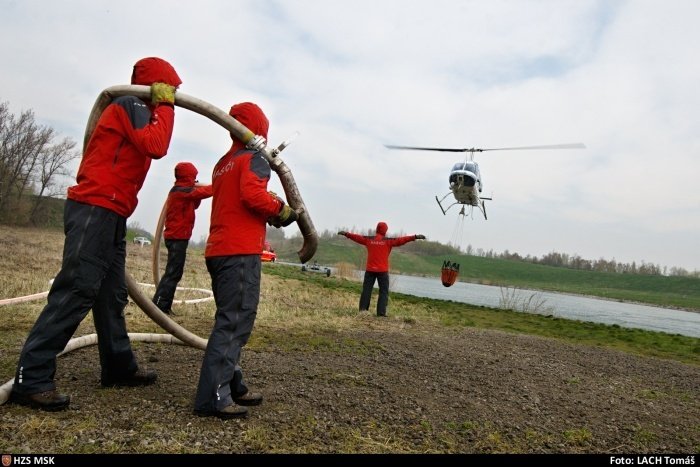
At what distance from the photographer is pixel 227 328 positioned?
13.2ft

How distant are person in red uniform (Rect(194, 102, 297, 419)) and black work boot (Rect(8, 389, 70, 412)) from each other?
0.93 meters

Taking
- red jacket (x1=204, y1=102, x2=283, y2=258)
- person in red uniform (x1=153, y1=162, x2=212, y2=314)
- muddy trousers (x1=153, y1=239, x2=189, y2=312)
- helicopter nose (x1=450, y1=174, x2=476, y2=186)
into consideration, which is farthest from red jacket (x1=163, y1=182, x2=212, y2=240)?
helicopter nose (x1=450, y1=174, x2=476, y2=186)

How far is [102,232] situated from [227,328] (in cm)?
119

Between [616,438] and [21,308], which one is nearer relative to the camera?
[616,438]

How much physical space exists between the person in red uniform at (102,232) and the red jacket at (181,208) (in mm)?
4635

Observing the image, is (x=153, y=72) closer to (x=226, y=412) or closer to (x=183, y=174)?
(x=226, y=412)

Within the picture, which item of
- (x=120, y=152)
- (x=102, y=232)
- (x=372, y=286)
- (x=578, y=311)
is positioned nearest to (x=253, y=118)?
(x=120, y=152)

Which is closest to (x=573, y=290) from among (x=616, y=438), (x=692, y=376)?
(x=692, y=376)

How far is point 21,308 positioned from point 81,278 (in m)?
4.97

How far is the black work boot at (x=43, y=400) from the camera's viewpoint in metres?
3.63

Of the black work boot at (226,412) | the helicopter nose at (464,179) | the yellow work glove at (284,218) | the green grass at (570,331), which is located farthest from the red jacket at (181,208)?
the helicopter nose at (464,179)

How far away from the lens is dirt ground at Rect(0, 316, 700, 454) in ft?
11.3

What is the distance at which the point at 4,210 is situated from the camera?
5803 cm

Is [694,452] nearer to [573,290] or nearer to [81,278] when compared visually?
[81,278]
